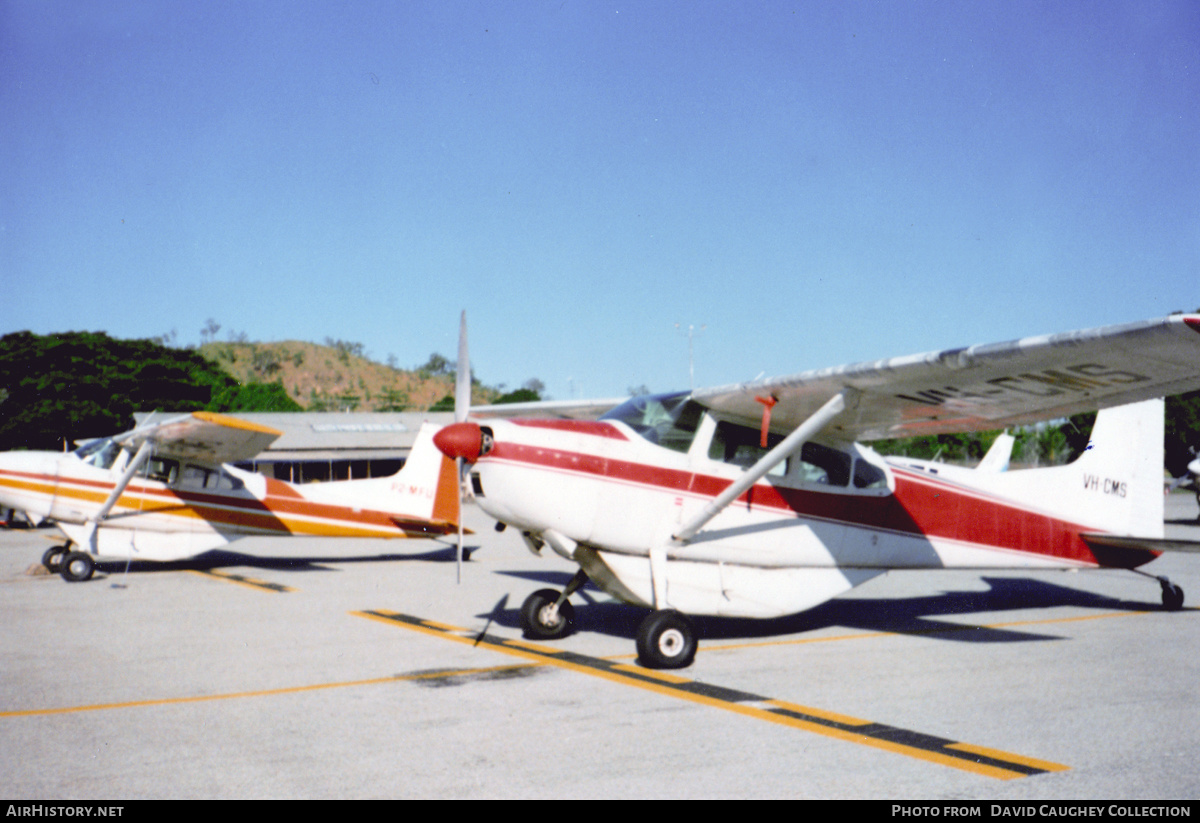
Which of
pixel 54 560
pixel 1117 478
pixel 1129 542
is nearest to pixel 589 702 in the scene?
pixel 1129 542

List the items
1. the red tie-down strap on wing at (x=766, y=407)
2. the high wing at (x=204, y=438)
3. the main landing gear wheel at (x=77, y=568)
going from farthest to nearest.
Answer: the main landing gear wheel at (x=77, y=568)
the high wing at (x=204, y=438)
the red tie-down strap on wing at (x=766, y=407)

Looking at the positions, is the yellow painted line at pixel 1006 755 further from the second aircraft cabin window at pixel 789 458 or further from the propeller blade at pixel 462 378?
the propeller blade at pixel 462 378

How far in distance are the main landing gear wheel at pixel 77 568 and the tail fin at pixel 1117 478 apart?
533 inches

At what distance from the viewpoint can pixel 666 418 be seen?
27.4 feet

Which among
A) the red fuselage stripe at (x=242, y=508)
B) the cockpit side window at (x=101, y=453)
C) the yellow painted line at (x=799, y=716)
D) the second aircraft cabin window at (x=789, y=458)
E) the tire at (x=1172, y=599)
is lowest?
the yellow painted line at (x=799, y=716)

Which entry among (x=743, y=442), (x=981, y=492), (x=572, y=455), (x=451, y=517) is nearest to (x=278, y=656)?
(x=572, y=455)

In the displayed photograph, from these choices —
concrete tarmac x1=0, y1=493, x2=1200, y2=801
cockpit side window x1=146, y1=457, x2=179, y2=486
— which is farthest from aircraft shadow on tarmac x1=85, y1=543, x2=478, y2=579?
concrete tarmac x1=0, y1=493, x2=1200, y2=801

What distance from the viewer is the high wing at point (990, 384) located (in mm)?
6020

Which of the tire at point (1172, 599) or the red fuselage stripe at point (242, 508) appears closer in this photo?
the tire at point (1172, 599)

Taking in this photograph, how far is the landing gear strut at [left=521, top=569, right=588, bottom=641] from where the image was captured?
859 cm

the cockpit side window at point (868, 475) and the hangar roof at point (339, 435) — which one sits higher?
the hangar roof at point (339, 435)

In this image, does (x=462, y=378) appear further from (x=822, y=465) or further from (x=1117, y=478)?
(x=1117, y=478)

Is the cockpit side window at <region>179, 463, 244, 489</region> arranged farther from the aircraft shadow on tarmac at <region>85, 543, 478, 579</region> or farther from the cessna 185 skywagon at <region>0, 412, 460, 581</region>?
the aircraft shadow on tarmac at <region>85, 543, 478, 579</region>

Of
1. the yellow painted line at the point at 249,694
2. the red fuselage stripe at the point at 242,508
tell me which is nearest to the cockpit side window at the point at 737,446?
the yellow painted line at the point at 249,694
